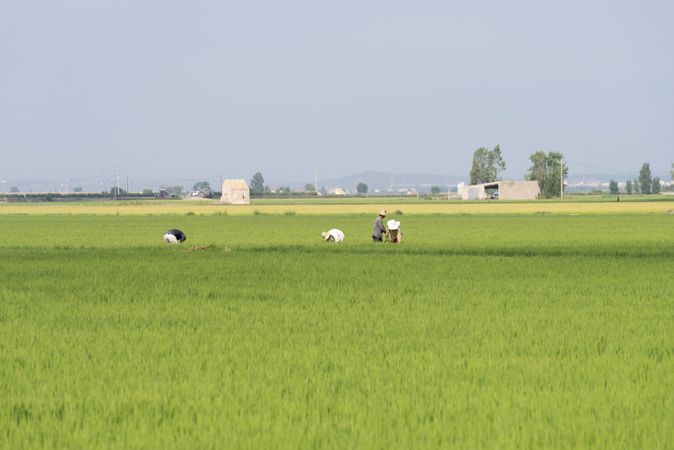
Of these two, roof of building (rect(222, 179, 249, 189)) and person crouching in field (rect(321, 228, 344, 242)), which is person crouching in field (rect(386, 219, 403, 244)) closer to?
person crouching in field (rect(321, 228, 344, 242))

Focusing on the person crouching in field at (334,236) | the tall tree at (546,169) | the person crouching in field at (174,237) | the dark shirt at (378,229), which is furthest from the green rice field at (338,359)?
the tall tree at (546,169)

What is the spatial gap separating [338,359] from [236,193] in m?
128

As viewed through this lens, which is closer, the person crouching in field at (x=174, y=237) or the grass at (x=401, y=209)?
the person crouching in field at (x=174, y=237)

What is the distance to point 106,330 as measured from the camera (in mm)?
12141

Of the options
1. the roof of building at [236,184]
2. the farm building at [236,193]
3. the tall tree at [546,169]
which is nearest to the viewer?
the farm building at [236,193]

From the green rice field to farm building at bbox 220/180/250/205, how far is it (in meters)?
114

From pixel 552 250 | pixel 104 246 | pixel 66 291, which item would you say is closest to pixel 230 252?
pixel 104 246

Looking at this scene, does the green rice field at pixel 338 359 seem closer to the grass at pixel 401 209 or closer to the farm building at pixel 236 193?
the grass at pixel 401 209

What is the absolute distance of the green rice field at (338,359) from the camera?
23.8 ft

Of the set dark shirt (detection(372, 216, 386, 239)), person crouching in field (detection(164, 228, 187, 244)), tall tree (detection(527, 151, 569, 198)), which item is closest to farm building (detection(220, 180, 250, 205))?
tall tree (detection(527, 151, 569, 198))

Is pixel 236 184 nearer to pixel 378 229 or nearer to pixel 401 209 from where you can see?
pixel 401 209

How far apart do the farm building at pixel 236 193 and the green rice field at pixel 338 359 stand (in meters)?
114

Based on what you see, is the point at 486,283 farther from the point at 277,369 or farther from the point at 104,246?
the point at 104,246

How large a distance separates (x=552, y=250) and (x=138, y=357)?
20.4 metres
